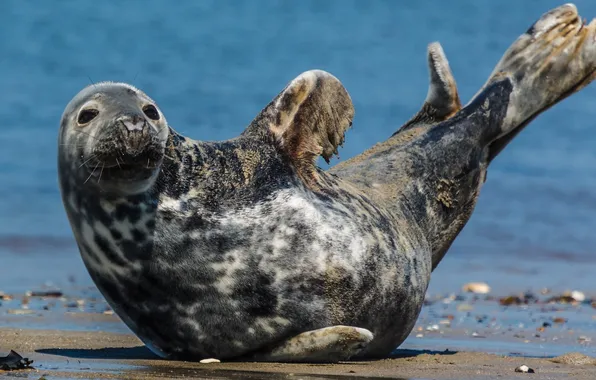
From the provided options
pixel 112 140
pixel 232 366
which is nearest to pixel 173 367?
pixel 232 366

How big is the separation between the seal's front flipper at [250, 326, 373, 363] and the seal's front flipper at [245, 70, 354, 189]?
2.71ft

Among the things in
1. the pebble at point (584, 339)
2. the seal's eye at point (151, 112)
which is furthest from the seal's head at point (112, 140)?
the pebble at point (584, 339)

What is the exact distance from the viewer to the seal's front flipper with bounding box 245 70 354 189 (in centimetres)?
634

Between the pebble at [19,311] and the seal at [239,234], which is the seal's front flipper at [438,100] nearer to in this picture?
the seal at [239,234]

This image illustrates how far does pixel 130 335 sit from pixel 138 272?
68.1 inches

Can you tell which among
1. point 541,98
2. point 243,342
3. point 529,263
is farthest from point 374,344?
point 529,263

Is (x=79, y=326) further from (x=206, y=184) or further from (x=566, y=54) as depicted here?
(x=566, y=54)

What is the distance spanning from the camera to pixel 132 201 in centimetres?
573

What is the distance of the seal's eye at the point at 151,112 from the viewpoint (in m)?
5.84

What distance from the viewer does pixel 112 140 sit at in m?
5.32

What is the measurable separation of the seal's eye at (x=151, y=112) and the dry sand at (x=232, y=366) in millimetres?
1141

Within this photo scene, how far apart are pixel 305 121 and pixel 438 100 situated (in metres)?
2.30

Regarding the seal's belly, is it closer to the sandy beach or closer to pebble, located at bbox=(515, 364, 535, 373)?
the sandy beach

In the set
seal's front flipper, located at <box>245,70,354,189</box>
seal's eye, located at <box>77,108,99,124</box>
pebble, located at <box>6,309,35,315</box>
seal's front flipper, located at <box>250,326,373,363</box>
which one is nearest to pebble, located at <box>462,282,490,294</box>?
pebble, located at <box>6,309,35,315</box>
